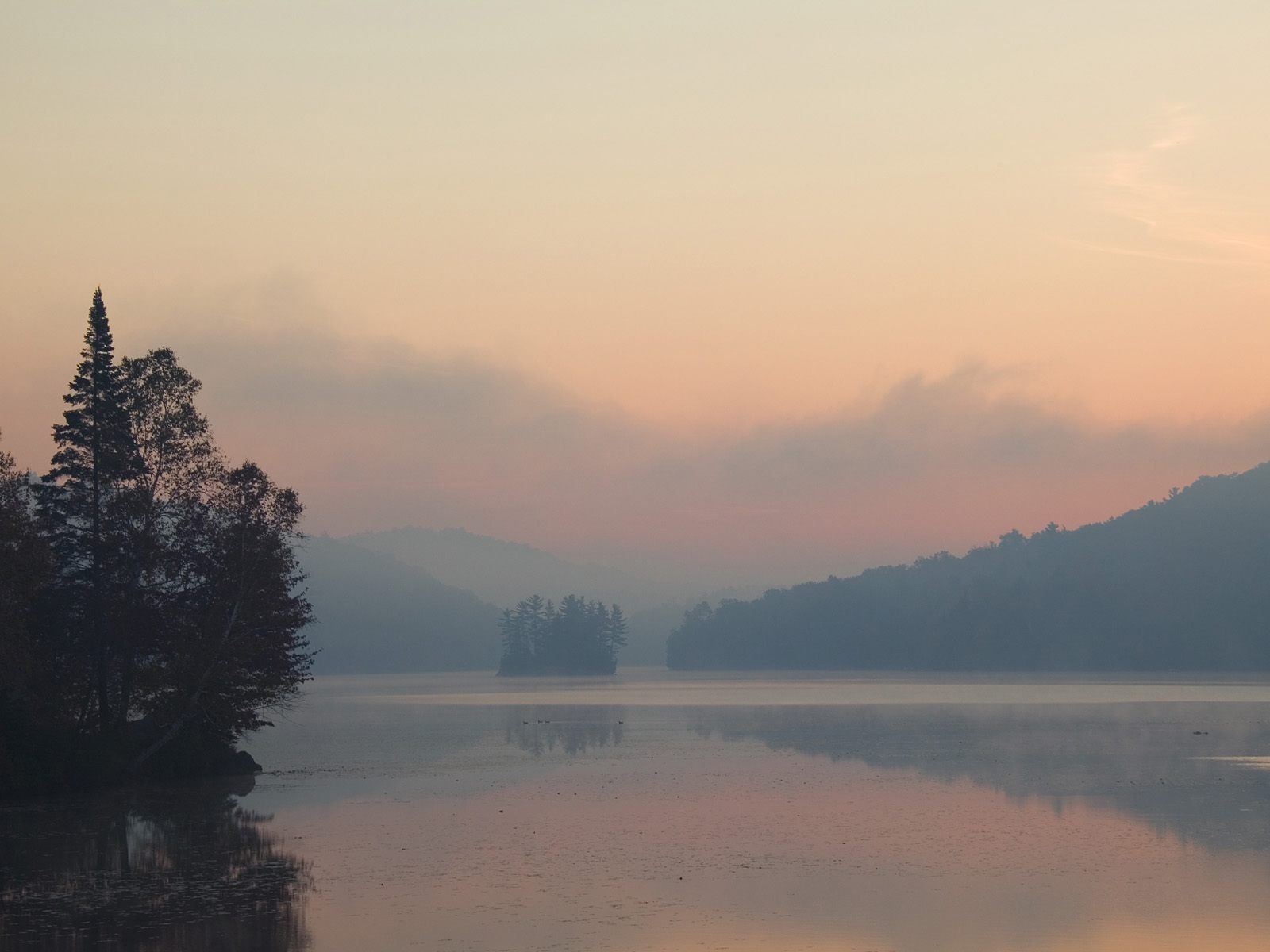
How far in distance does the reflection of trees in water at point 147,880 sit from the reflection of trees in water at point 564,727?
2740 cm

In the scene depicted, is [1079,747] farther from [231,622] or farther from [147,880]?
[147,880]

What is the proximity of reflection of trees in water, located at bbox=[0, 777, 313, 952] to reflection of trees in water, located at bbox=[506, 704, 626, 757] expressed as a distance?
1079 inches

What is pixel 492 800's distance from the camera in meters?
46.1

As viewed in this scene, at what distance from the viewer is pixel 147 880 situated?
30375mm

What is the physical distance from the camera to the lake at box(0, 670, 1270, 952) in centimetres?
2438

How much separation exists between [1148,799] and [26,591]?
125 ft

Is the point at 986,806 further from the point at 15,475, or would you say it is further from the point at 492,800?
the point at 15,475

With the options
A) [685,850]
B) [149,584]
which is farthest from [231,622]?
[685,850]

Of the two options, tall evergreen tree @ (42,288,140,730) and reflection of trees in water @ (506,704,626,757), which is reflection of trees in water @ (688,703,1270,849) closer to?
reflection of trees in water @ (506,704,626,757)

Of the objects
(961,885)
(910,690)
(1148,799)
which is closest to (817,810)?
(1148,799)

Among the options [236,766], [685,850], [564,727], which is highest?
[236,766]

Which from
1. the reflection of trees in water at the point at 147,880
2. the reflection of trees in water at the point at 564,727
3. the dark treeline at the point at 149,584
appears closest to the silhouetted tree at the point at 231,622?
the dark treeline at the point at 149,584

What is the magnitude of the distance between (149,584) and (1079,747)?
135 feet

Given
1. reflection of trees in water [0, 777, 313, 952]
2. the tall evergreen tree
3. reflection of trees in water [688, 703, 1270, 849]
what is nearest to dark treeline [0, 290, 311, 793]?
the tall evergreen tree
